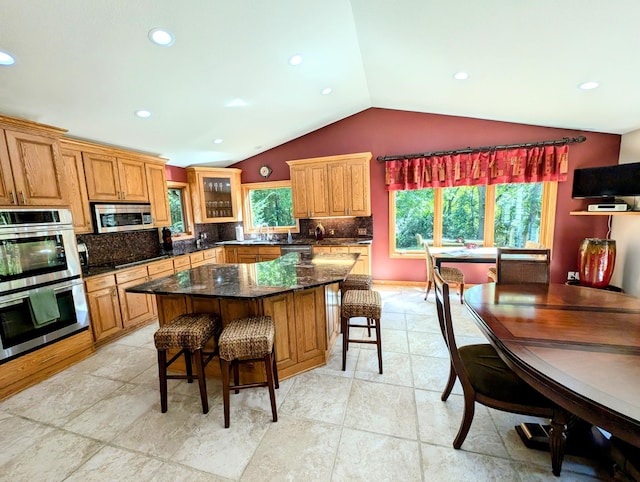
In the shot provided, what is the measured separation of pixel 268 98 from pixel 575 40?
9.35 ft

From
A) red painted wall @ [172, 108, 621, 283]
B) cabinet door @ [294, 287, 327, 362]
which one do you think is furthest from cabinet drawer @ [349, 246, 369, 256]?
cabinet door @ [294, 287, 327, 362]

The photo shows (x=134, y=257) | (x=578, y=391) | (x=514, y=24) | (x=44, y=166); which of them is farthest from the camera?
(x=134, y=257)

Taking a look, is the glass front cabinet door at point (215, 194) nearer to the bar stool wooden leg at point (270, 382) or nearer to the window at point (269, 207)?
the window at point (269, 207)

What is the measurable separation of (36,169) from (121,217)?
3.61 feet

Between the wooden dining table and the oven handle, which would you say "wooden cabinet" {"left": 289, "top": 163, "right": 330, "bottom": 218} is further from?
the oven handle

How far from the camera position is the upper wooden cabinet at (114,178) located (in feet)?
10.2

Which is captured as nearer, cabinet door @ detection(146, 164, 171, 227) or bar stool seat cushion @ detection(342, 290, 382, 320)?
bar stool seat cushion @ detection(342, 290, 382, 320)

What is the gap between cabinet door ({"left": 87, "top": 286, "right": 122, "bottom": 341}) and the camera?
2.88 m

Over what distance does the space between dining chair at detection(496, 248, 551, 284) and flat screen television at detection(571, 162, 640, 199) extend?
1.86m

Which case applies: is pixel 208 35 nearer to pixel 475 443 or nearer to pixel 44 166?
pixel 44 166

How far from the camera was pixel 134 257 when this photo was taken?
12.5ft

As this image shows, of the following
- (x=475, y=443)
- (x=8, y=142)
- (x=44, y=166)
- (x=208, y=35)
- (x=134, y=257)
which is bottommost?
(x=475, y=443)

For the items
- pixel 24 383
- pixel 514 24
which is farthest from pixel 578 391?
pixel 24 383

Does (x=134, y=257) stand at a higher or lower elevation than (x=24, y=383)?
higher
